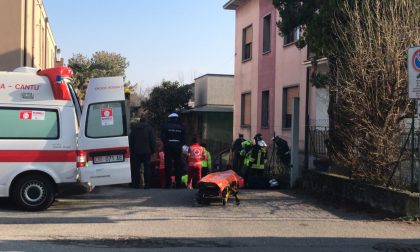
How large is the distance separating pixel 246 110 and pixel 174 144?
Result: 1157 cm

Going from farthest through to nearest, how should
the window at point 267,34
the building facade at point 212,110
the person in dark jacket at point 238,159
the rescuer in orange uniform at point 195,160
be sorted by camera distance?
the building facade at point 212,110, the window at point 267,34, the person in dark jacket at point 238,159, the rescuer in orange uniform at point 195,160

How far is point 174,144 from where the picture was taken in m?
14.2

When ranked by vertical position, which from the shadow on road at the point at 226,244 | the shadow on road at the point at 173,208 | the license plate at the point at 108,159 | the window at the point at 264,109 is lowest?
the shadow on road at the point at 226,244

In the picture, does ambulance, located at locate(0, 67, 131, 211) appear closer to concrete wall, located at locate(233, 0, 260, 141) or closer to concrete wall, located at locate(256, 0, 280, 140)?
concrete wall, located at locate(256, 0, 280, 140)

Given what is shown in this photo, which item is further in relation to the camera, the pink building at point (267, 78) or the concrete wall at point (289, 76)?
the concrete wall at point (289, 76)

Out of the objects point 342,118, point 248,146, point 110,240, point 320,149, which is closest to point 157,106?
point 248,146

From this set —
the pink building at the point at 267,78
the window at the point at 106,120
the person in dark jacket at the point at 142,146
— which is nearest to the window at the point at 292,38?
the pink building at the point at 267,78

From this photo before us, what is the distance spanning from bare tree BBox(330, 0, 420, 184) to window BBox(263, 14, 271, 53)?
37.0 feet

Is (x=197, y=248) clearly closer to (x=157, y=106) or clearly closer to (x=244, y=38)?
(x=244, y=38)

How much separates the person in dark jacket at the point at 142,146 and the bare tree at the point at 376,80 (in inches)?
194

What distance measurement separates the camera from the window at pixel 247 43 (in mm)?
24819

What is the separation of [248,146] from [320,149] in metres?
2.55

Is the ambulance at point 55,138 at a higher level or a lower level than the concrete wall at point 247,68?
lower

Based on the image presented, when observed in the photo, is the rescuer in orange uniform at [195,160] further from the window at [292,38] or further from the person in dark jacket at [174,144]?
the window at [292,38]
